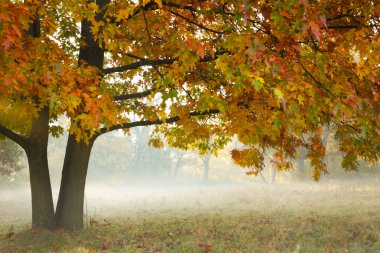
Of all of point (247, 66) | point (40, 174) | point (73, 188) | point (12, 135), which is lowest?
point (73, 188)

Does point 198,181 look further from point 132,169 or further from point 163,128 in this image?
point 163,128

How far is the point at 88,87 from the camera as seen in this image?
21.8 ft

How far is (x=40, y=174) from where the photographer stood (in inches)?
389

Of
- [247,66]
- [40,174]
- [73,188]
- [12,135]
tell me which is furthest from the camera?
[73,188]

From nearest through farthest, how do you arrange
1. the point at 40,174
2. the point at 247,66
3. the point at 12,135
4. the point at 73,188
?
the point at 247,66 → the point at 12,135 → the point at 40,174 → the point at 73,188

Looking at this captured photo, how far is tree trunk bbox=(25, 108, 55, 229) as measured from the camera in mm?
9781

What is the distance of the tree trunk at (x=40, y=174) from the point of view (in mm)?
9781

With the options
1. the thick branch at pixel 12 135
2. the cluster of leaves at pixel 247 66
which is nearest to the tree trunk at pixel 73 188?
the thick branch at pixel 12 135

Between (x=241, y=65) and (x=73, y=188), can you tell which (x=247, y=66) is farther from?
(x=73, y=188)

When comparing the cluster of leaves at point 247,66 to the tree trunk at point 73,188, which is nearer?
the cluster of leaves at point 247,66

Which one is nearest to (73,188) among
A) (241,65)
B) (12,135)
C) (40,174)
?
(40,174)

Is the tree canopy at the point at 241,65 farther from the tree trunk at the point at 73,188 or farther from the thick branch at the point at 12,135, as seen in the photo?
the tree trunk at the point at 73,188

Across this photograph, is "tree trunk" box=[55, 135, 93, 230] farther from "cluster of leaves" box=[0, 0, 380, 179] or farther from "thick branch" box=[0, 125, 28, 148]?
"cluster of leaves" box=[0, 0, 380, 179]

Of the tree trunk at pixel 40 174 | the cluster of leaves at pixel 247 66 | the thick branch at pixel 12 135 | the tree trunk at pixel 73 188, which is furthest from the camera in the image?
the tree trunk at pixel 73 188
